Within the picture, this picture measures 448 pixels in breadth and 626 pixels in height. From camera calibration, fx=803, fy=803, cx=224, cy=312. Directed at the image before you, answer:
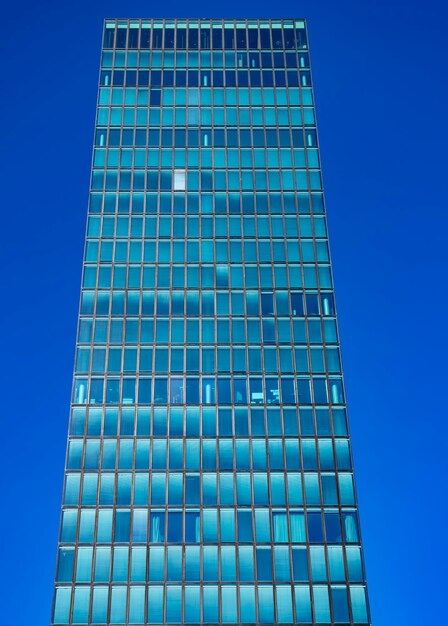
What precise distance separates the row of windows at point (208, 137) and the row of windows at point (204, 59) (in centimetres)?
875

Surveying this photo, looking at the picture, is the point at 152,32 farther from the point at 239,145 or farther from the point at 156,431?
the point at 156,431

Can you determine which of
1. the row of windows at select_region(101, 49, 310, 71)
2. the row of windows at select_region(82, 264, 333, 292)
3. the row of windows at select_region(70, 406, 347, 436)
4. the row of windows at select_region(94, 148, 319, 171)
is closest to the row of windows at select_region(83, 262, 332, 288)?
the row of windows at select_region(82, 264, 333, 292)

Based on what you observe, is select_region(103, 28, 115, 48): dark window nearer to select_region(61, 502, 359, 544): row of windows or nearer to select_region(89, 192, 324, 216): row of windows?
select_region(89, 192, 324, 216): row of windows

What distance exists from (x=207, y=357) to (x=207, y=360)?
276 mm

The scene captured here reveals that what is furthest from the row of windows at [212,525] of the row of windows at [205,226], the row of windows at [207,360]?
the row of windows at [205,226]

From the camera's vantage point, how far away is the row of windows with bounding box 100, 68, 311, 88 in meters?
82.9

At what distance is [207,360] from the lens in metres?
67.8

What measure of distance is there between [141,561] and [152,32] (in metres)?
55.3

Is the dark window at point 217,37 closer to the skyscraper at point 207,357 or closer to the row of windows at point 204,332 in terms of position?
the skyscraper at point 207,357

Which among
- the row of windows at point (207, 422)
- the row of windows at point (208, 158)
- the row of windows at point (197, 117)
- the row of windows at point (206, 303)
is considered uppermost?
the row of windows at point (197, 117)

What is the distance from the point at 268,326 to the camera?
227 feet

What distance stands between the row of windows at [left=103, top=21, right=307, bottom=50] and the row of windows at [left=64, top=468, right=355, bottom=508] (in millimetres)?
46675

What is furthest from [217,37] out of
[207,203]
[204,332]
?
[204,332]

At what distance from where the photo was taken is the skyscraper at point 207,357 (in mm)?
59469
